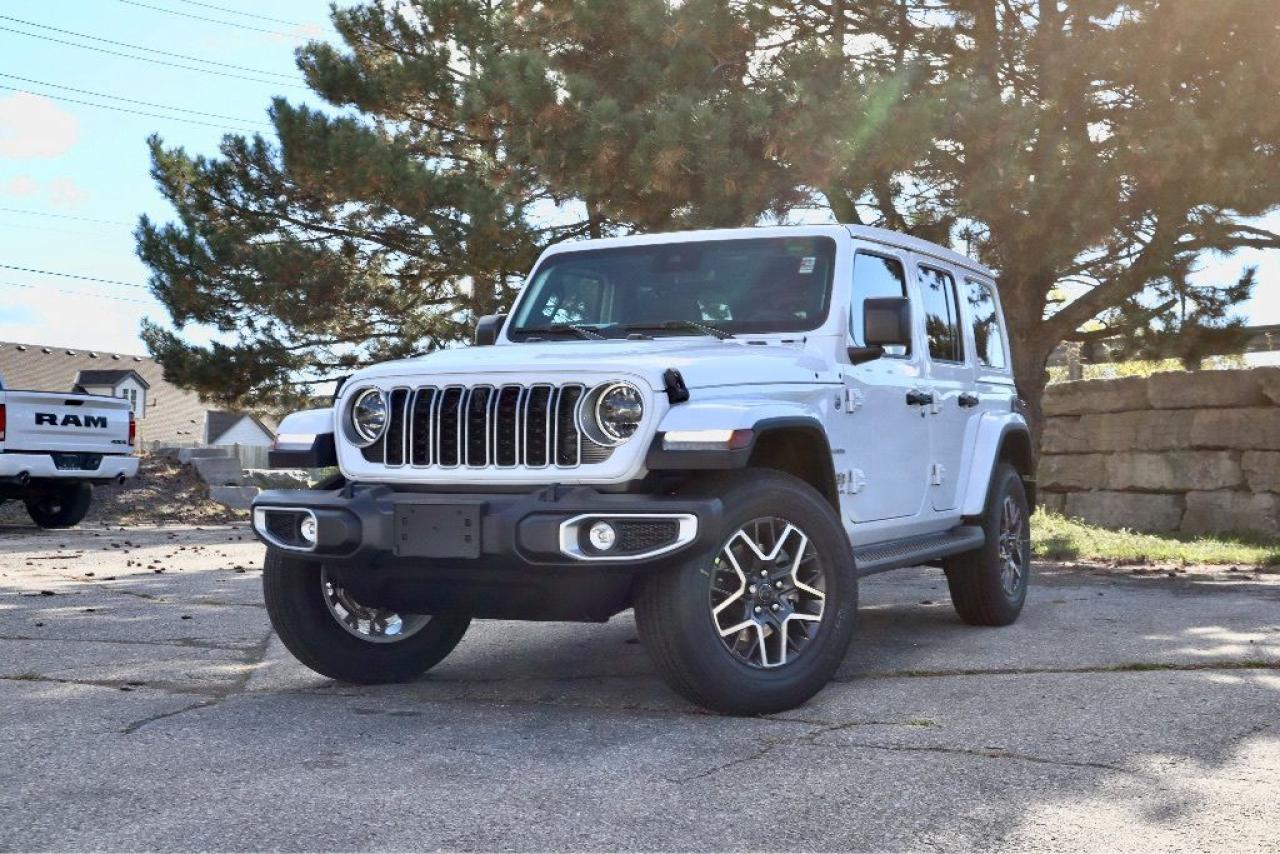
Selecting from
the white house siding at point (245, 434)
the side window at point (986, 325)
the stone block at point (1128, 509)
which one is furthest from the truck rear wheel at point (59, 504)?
the white house siding at point (245, 434)

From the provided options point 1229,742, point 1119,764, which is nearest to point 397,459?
point 1119,764

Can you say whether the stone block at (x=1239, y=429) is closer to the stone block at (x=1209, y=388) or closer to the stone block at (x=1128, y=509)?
the stone block at (x=1209, y=388)

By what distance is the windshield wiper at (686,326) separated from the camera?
604 cm

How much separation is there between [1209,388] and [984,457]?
8.21 m

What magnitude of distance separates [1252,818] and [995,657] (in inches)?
108

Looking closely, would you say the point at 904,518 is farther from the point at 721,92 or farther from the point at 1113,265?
the point at 1113,265

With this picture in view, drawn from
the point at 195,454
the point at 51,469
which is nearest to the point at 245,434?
the point at 195,454

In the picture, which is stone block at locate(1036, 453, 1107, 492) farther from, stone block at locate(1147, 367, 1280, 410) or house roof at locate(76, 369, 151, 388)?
house roof at locate(76, 369, 151, 388)

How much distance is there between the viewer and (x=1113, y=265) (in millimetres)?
14266

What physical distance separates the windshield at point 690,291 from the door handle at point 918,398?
787mm

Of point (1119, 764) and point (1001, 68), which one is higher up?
point (1001, 68)

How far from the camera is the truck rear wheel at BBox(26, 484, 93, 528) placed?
16.8m

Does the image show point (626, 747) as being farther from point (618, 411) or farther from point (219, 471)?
point (219, 471)

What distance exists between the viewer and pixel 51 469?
1557 centimetres
